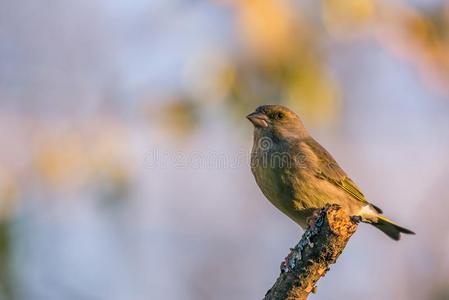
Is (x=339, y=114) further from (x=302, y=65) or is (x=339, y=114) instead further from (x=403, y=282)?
(x=403, y=282)

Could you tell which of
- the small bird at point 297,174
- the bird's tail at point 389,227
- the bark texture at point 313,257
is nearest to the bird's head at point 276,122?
the small bird at point 297,174

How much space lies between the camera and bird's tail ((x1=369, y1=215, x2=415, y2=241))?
845cm

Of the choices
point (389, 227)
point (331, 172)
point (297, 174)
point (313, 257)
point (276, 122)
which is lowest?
point (313, 257)

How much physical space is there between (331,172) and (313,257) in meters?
2.80

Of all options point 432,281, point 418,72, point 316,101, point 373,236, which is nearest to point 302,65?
point 316,101

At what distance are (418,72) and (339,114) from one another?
927 mm

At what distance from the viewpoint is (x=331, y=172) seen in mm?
8281

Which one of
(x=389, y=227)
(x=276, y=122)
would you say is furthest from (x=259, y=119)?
(x=389, y=227)

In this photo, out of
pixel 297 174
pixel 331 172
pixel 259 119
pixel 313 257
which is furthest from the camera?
pixel 259 119

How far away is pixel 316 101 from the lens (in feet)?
22.4

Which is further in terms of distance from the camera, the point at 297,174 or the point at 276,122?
the point at 276,122

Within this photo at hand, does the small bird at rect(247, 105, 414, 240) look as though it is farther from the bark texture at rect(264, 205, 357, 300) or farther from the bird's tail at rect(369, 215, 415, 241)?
→ the bark texture at rect(264, 205, 357, 300)

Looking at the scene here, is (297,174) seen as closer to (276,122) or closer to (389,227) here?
(276,122)

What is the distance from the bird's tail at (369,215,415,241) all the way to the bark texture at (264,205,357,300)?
290 cm
